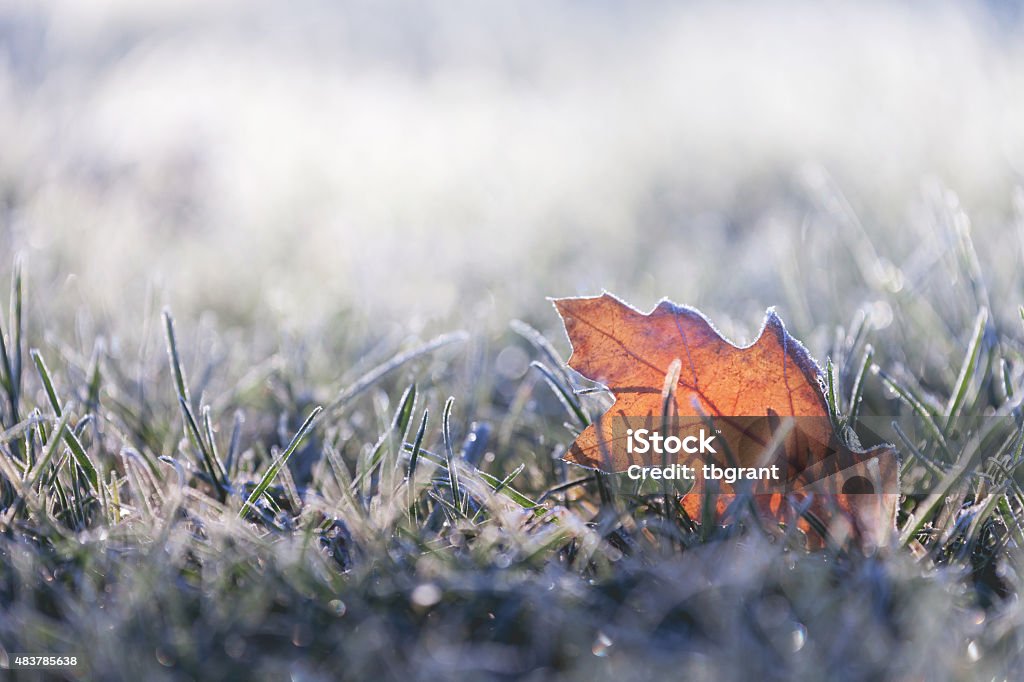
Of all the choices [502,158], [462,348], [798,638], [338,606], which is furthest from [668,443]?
[502,158]

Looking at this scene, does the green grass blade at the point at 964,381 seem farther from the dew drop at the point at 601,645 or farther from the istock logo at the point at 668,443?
the dew drop at the point at 601,645

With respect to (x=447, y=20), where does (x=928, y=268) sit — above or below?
below

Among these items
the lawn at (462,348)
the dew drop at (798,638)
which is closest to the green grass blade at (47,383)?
the lawn at (462,348)

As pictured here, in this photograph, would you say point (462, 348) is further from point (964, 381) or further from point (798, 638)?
point (798, 638)

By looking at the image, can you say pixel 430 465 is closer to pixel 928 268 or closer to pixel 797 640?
pixel 797 640

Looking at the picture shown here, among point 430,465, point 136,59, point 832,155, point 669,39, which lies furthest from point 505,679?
point 669,39

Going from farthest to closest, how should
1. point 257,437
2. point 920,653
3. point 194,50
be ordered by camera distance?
point 194,50
point 257,437
point 920,653
